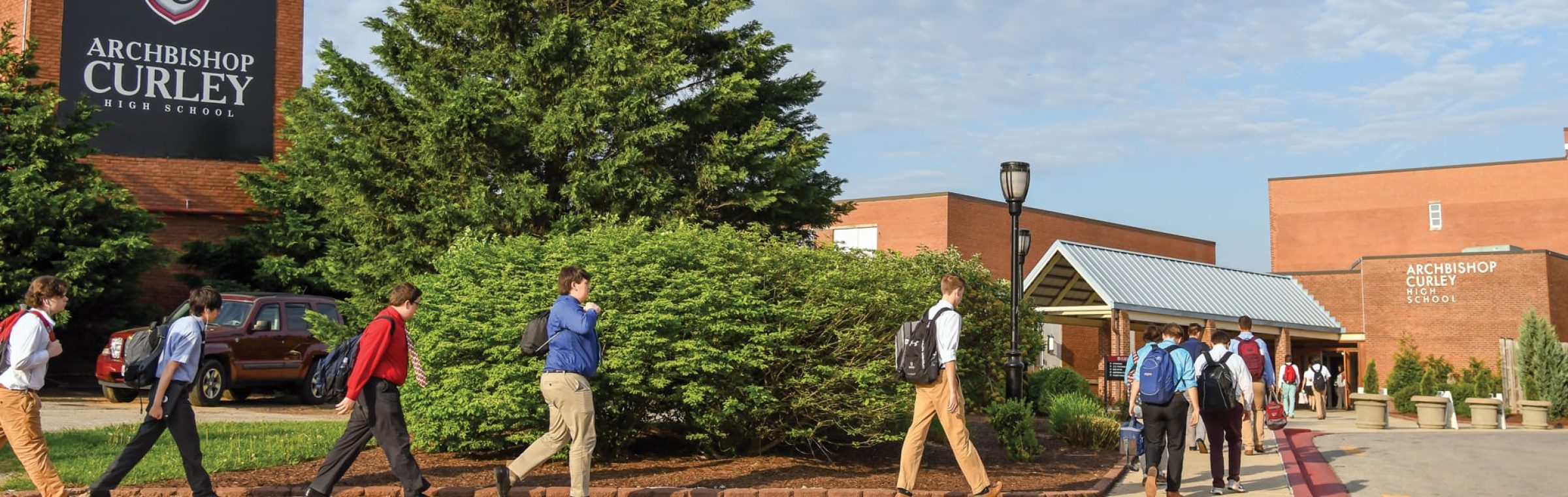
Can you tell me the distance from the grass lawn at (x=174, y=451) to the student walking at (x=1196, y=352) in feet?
25.5

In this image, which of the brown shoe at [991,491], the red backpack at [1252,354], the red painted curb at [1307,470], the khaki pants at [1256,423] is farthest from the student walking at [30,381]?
the khaki pants at [1256,423]

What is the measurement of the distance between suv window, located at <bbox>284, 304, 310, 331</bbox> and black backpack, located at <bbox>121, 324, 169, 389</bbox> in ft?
34.4

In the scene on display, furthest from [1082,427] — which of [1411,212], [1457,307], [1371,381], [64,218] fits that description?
[1411,212]

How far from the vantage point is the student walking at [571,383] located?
8.42 m

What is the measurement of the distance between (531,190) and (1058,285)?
20397 millimetres

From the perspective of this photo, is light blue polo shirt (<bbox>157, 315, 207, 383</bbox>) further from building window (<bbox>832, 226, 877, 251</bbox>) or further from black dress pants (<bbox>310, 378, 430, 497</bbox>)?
building window (<bbox>832, 226, 877, 251</bbox>)

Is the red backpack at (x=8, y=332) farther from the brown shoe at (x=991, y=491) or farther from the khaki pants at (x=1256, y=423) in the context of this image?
the khaki pants at (x=1256, y=423)

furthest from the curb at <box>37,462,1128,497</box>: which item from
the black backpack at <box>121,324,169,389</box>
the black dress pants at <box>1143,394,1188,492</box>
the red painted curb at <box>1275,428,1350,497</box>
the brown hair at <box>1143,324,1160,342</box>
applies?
the red painted curb at <box>1275,428,1350,497</box>

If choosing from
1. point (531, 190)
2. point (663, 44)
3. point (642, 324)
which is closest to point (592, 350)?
point (642, 324)

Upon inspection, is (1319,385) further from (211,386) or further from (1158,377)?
(211,386)

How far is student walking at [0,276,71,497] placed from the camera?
8141mm

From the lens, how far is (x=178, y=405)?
8.54 metres

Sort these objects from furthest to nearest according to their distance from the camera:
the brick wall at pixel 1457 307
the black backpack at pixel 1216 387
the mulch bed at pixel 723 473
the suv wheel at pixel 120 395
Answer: the brick wall at pixel 1457 307, the suv wheel at pixel 120 395, the black backpack at pixel 1216 387, the mulch bed at pixel 723 473

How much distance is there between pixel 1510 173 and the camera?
186ft
